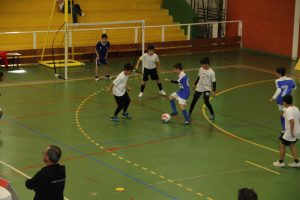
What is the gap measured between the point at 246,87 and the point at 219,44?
949 cm

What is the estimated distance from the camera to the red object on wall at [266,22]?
3150cm

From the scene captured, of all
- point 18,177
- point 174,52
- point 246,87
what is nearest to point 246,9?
point 174,52

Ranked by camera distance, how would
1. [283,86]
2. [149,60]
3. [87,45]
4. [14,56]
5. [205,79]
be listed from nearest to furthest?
1. [283,86]
2. [205,79]
3. [149,60]
4. [14,56]
5. [87,45]

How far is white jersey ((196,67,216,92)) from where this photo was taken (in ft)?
60.5

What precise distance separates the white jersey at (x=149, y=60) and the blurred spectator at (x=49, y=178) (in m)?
12.9

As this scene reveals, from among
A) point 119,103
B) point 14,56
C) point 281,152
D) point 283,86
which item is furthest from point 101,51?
point 281,152

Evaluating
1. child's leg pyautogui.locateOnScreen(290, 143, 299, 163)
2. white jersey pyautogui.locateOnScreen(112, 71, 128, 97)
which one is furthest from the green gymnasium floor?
white jersey pyautogui.locateOnScreen(112, 71, 128, 97)

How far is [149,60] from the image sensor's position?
22.2 meters

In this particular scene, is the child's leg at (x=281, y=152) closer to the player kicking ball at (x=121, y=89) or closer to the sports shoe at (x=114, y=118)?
the player kicking ball at (x=121, y=89)

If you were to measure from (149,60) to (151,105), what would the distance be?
1945 mm

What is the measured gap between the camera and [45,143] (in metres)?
16.4

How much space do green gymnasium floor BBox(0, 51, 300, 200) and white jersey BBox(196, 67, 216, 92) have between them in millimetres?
1083

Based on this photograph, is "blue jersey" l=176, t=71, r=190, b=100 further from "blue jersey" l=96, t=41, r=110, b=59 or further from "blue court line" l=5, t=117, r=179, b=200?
"blue jersey" l=96, t=41, r=110, b=59

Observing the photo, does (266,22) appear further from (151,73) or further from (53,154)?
(53,154)
